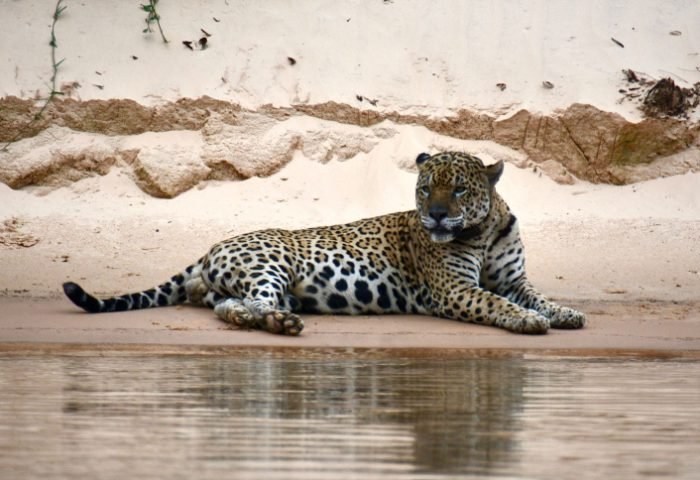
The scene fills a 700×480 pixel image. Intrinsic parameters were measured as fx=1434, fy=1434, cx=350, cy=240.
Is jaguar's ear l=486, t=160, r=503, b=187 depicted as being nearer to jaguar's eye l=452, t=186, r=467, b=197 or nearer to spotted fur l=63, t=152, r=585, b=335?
spotted fur l=63, t=152, r=585, b=335

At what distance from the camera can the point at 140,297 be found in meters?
9.88

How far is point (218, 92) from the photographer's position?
13781 mm

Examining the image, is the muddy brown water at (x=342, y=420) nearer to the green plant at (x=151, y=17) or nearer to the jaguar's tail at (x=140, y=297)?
the jaguar's tail at (x=140, y=297)

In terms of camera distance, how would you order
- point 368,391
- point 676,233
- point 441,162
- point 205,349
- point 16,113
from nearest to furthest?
point 368,391 < point 205,349 < point 441,162 < point 676,233 < point 16,113

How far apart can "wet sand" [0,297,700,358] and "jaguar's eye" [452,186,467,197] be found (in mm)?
887

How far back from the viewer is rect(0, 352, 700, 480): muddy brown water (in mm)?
3814

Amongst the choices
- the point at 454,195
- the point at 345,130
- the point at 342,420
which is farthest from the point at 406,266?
the point at 342,420

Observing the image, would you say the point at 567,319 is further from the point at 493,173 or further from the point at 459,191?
the point at 493,173

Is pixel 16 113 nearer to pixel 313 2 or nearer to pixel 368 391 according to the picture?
pixel 313 2

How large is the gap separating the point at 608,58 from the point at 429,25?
1835 millimetres

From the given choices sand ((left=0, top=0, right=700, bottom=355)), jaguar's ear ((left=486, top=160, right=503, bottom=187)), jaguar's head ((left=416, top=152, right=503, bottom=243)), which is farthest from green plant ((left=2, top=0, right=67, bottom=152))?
jaguar's ear ((left=486, top=160, right=503, bottom=187))

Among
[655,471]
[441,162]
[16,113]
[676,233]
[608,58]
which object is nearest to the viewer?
[655,471]

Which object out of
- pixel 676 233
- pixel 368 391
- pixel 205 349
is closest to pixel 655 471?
pixel 368 391

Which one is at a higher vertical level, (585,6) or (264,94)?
(585,6)
